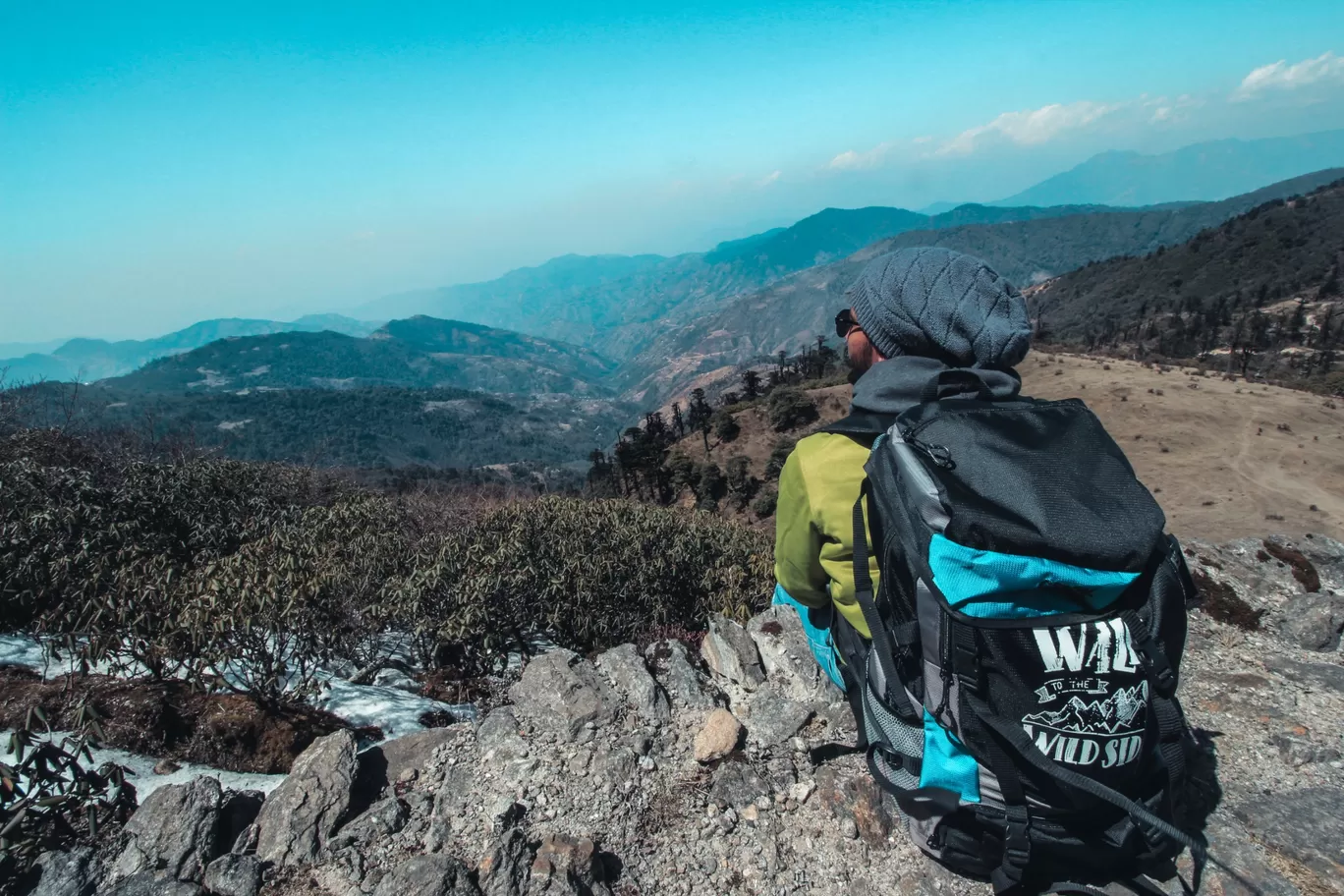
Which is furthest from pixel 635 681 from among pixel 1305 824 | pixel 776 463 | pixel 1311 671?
pixel 776 463

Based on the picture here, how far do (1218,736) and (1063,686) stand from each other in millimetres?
2637

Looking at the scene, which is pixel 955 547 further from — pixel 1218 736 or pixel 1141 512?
pixel 1218 736

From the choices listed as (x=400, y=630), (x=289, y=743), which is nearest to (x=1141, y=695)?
(x=289, y=743)

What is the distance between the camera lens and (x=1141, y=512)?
2.03 metres

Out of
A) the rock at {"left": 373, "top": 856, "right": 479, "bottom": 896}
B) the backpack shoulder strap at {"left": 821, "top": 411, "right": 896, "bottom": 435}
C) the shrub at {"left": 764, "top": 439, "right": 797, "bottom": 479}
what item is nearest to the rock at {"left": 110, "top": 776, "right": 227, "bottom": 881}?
the rock at {"left": 373, "top": 856, "right": 479, "bottom": 896}

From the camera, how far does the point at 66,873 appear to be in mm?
2869

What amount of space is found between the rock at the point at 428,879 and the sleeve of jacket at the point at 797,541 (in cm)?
185

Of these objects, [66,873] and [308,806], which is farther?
[308,806]

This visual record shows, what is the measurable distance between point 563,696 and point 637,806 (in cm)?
85

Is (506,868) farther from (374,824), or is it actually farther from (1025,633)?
(1025,633)

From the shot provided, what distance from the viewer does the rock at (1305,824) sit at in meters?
2.68

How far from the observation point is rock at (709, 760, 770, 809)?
3.14m

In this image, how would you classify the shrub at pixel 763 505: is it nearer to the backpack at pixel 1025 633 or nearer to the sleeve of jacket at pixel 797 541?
the sleeve of jacket at pixel 797 541

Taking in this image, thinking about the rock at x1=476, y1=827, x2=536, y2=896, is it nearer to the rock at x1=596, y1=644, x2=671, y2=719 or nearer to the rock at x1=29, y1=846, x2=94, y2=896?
the rock at x1=596, y1=644, x2=671, y2=719
